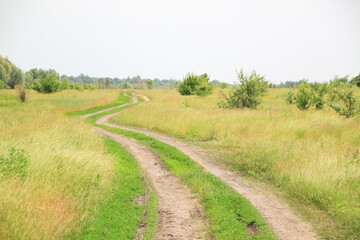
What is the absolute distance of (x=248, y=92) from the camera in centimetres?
2105

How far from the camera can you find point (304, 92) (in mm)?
21125

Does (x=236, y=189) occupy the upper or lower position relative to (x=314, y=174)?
lower

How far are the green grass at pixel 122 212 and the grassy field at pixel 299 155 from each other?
13.0ft

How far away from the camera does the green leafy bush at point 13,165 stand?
549 cm

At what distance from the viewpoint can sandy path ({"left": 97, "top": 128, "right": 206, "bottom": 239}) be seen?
16.3ft

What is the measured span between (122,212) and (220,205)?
8.31 ft

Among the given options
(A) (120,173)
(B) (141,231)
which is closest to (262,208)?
(B) (141,231)

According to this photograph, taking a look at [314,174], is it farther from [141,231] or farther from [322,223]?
[141,231]

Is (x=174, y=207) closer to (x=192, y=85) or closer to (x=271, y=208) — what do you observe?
(x=271, y=208)

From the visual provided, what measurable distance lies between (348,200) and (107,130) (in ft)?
48.0

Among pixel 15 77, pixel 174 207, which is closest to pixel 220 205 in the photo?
pixel 174 207

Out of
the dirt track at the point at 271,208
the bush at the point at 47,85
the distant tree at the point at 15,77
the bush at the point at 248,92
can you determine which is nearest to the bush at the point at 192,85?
the bush at the point at 248,92

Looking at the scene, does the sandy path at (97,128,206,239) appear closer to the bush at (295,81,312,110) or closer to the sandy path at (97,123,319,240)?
the sandy path at (97,123,319,240)

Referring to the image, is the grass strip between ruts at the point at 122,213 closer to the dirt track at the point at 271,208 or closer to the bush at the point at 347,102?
the dirt track at the point at 271,208
